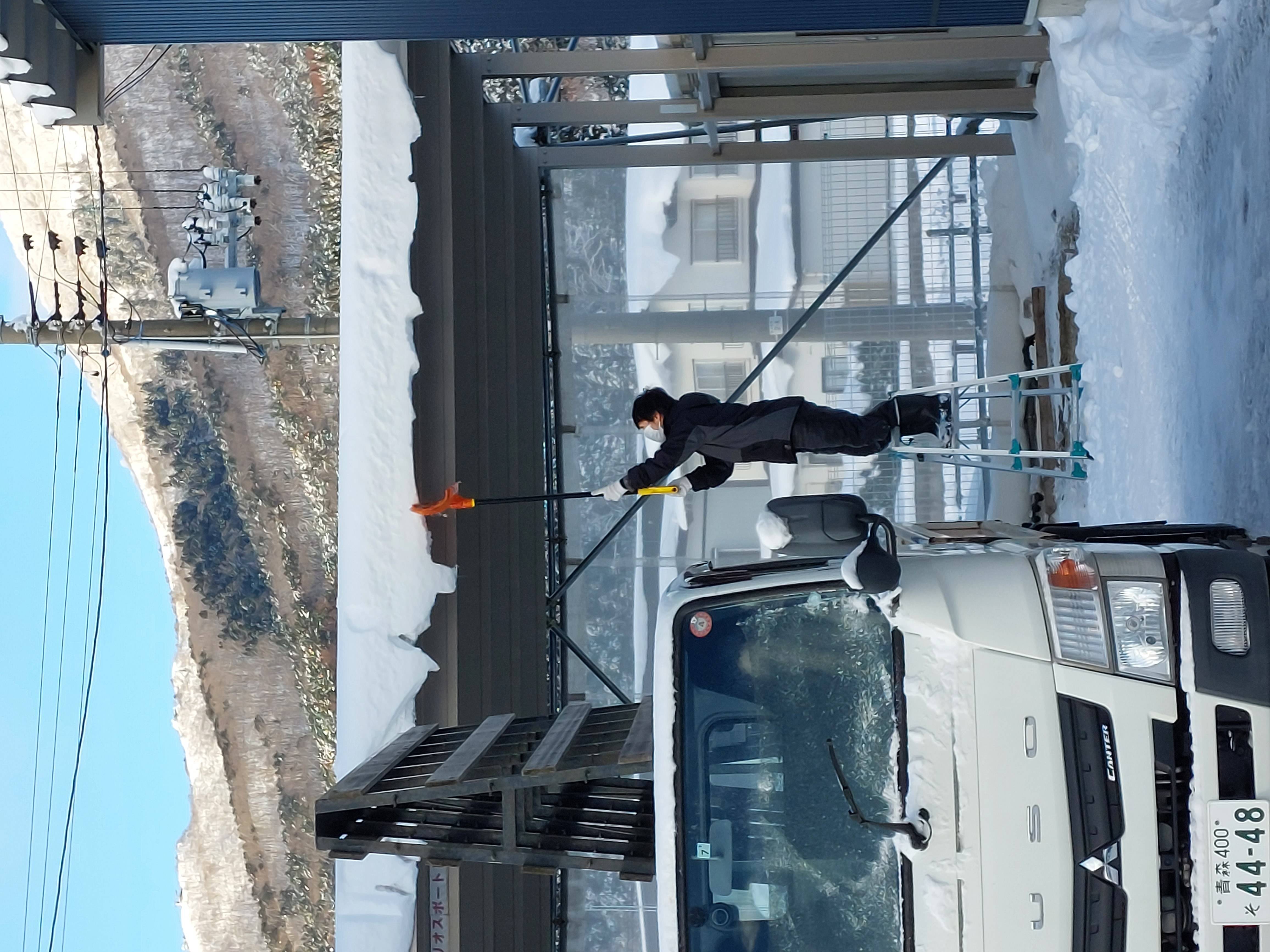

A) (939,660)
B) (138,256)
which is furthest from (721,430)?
(138,256)

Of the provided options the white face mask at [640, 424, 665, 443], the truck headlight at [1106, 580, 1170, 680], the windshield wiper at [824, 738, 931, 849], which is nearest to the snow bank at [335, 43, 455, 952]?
the white face mask at [640, 424, 665, 443]

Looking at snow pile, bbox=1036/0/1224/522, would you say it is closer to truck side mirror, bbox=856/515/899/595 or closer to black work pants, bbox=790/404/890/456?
black work pants, bbox=790/404/890/456

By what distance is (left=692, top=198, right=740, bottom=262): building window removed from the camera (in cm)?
978

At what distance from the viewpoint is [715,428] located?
254 inches

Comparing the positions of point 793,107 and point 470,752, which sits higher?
point 793,107

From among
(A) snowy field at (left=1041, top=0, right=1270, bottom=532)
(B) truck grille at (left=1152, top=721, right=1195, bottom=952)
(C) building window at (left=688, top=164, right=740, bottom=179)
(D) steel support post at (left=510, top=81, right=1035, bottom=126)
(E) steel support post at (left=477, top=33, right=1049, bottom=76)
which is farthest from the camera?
(C) building window at (left=688, top=164, right=740, bottom=179)

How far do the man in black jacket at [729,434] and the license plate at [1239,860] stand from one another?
348 centimetres

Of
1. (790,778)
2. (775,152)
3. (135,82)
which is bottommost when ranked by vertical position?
(790,778)

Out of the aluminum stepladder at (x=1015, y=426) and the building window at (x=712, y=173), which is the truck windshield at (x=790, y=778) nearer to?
the aluminum stepladder at (x=1015, y=426)

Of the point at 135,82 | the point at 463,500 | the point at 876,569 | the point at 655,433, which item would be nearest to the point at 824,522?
the point at 876,569

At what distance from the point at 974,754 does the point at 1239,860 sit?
0.87 meters

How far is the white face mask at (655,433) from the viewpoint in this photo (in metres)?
6.50

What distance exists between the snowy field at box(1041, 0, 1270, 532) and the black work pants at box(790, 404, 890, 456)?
1.55 metres

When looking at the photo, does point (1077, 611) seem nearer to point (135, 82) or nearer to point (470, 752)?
point (470, 752)
